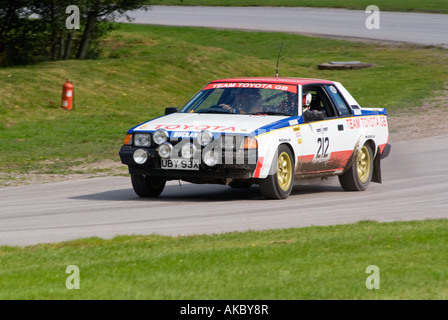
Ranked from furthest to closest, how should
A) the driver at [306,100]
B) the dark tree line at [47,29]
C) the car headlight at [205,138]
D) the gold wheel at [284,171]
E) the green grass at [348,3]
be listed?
the green grass at [348,3], the dark tree line at [47,29], the driver at [306,100], the gold wheel at [284,171], the car headlight at [205,138]

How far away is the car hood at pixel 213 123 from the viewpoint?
11.6 meters

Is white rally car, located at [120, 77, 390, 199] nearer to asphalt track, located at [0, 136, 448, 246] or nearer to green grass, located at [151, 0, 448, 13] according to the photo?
asphalt track, located at [0, 136, 448, 246]

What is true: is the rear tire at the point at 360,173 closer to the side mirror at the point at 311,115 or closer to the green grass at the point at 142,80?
the side mirror at the point at 311,115

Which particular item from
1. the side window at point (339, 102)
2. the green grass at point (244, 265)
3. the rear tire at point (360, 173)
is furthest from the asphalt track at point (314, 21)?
the green grass at point (244, 265)

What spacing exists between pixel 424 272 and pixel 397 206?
4.57 m

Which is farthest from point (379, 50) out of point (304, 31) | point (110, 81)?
point (110, 81)

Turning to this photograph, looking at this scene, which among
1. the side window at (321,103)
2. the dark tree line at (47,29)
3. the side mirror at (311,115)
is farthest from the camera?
the dark tree line at (47,29)

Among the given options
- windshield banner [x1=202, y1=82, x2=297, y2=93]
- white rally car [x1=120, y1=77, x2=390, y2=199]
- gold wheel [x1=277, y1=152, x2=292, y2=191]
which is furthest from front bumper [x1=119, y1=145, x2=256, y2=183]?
windshield banner [x1=202, y1=82, x2=297, y2=93]

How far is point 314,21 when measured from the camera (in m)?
44.4

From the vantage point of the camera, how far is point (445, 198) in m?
12.4

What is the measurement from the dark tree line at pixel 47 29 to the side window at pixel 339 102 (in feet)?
40.4

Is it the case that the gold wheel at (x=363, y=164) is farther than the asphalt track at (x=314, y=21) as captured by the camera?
No

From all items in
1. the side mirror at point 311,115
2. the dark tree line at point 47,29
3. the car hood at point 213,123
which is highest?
the dark tree line at point 47,29

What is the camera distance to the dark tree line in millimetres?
24438
